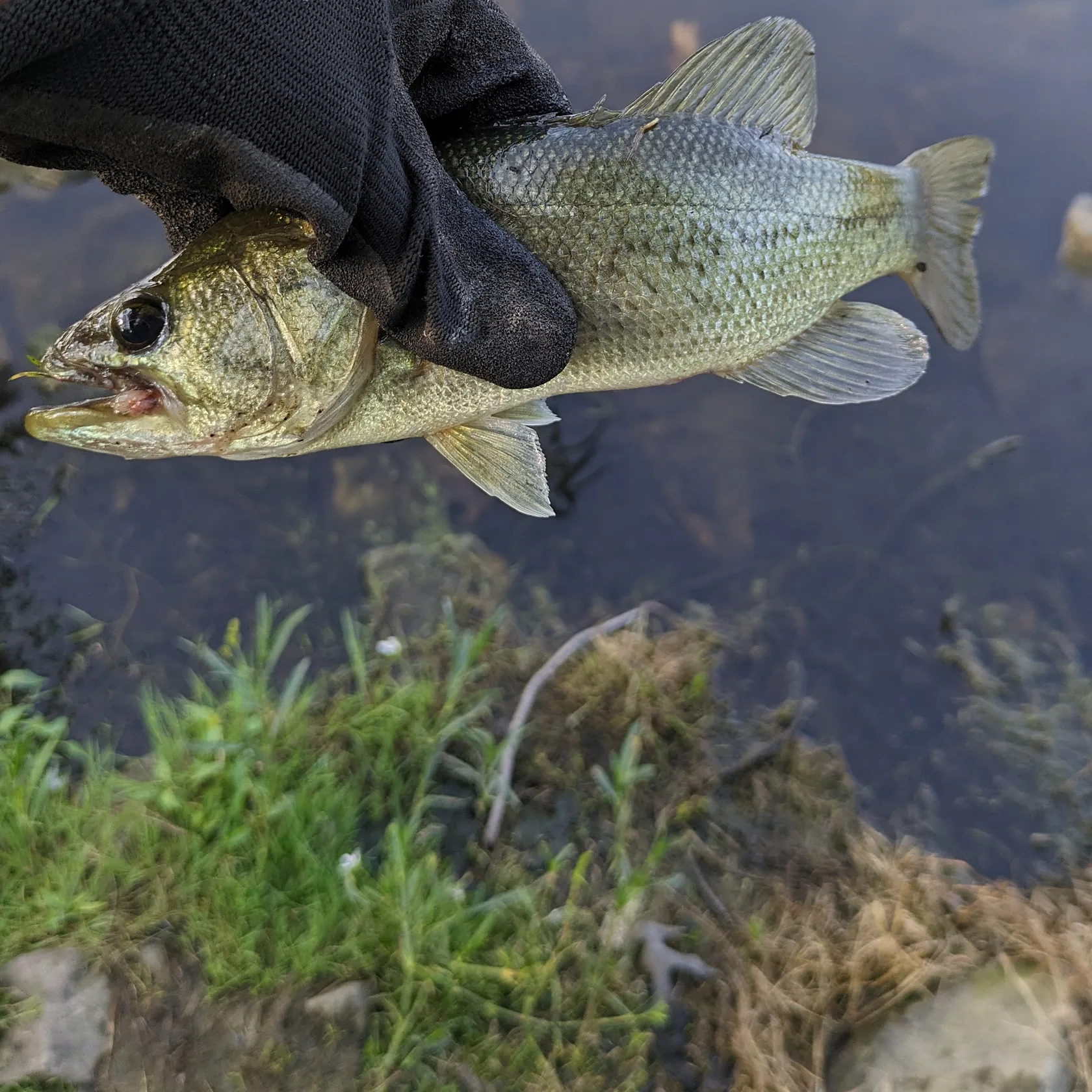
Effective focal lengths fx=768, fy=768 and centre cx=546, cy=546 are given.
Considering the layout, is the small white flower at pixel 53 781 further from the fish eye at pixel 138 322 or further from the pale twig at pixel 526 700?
the fish eye at pixel 138 322

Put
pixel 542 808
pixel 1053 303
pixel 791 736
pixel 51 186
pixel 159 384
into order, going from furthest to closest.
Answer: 1. pixel 51 186
2. pixel 1053 303
3. pixel 791 736
4. pixel 542 808
5. pixel 159 384

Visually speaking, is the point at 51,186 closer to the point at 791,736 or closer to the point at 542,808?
the point at 542,808

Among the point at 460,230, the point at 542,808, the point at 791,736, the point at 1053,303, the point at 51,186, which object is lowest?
the point at 791,736

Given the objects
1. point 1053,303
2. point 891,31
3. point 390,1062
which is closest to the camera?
point 390,1062

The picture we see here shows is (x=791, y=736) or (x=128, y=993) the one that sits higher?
(x=128, y=993)

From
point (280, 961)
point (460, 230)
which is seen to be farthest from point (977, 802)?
point (460, 230)

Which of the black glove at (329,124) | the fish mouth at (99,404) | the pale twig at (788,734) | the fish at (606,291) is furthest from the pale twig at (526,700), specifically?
the fish mouth at (99,404)

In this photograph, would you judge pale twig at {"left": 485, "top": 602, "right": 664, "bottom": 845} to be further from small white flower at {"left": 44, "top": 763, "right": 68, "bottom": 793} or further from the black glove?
the black glove
